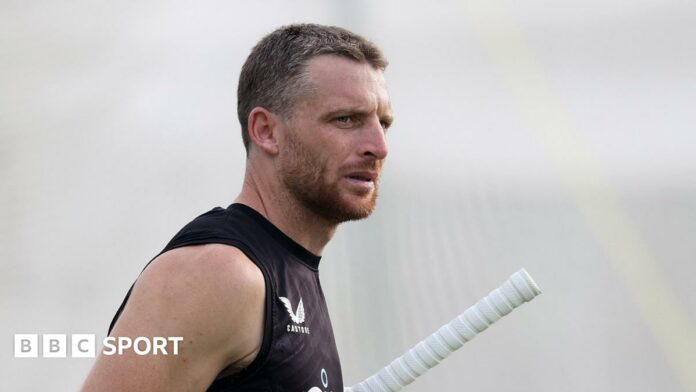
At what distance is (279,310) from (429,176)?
174 centimetres

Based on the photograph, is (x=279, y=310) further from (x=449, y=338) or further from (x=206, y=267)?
(x=449, y=338)

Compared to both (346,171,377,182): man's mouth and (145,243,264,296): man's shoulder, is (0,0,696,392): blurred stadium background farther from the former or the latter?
(145,243,264,296): man's shoulder

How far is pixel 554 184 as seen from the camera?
2.85m

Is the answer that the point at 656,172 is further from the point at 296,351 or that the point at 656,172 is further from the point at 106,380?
the point at 106,380

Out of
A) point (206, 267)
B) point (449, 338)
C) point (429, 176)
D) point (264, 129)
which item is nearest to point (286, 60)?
point (264, 129)

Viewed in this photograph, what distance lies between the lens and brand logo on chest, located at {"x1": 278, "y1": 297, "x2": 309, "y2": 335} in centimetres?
122

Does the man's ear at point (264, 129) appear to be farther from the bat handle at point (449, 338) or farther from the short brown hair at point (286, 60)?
the bat handle at point (449, 338)

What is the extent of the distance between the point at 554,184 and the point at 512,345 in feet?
1.85

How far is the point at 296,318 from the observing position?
1.24 m

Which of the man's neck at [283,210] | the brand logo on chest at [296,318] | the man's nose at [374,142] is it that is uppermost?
the man's nose at [374,142]

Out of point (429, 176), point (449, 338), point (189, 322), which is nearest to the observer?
point (189, 322)

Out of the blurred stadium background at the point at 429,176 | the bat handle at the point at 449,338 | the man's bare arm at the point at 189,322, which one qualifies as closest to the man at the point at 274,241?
the man's bare arm at the point at 189,322

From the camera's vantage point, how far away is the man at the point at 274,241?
3.60 ft

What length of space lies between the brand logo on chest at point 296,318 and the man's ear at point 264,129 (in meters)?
0.28
